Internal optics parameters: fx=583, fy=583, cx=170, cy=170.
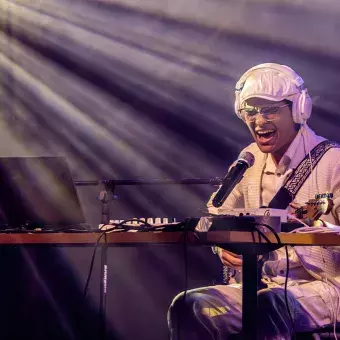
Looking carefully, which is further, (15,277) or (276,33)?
(276,33)

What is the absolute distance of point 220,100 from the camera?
4.54 meters

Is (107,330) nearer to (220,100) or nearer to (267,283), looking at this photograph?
(267,283)

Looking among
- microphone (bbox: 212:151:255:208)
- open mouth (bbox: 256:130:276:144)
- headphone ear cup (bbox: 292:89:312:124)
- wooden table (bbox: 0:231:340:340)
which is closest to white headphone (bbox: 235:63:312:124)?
headphone ear cup (bbox: 292:89:312:124)

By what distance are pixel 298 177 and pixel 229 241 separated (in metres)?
1.08

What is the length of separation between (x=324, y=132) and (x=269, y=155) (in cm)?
126

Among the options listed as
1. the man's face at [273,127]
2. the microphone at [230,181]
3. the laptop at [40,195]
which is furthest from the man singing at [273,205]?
the laptop at [40,195]

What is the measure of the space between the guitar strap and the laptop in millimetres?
928

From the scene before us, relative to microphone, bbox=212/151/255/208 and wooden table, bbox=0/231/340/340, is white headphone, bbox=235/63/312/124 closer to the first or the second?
microphone, bbox=212/151/255/208

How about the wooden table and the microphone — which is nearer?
the wooden table

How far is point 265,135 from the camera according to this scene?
301cm

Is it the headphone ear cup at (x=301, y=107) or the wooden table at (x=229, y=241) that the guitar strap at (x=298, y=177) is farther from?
the wooden table at (x=229, y=241)

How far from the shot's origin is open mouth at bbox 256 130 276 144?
299 centimetres

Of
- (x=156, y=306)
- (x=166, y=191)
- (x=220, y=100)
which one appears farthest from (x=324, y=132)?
(x=156, y=306)

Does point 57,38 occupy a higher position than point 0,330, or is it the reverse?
point 57,38
